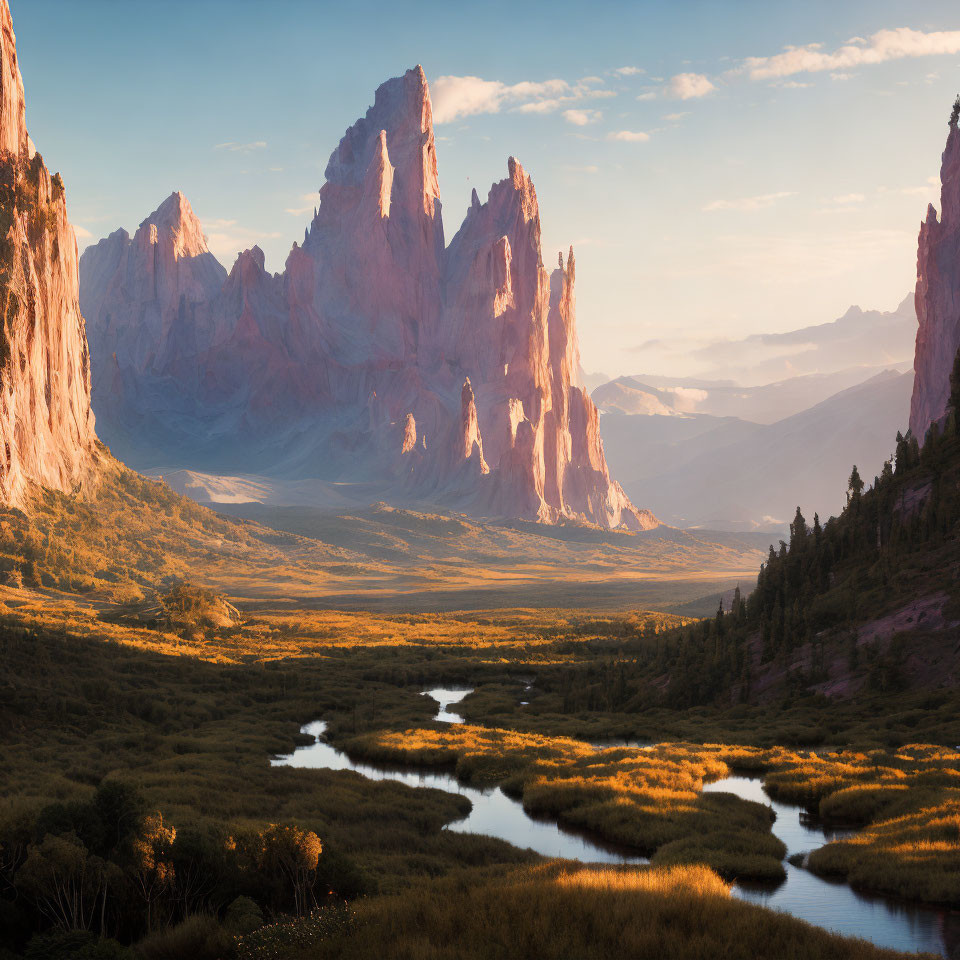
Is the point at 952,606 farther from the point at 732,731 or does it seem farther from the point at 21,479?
the point at 21,479

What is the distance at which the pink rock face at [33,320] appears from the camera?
367 ft

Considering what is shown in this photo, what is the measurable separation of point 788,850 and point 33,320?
119526mm

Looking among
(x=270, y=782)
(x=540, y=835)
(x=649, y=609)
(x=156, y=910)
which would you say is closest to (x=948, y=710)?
(x=540, y=835)

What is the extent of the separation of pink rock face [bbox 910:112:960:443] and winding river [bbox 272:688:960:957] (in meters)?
108

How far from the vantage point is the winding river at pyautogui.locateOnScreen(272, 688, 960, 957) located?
15906mm

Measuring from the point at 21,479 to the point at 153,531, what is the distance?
26998 millimetres

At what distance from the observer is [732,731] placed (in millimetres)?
Answer: 36312

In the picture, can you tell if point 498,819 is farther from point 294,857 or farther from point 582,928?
point 582,928

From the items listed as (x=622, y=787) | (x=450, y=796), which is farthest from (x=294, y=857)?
(x=622, y=787)

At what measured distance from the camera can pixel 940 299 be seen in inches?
4993

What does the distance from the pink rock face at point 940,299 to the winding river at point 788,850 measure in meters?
108

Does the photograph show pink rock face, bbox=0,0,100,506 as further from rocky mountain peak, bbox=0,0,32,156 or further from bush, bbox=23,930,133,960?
bush, bbox=23,930,133,960

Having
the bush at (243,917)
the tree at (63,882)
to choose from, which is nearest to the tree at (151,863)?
the tree at (63,882)

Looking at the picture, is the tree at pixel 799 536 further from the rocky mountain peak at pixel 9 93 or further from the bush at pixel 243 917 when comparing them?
the rocky mountain peak at pixel 9 93
